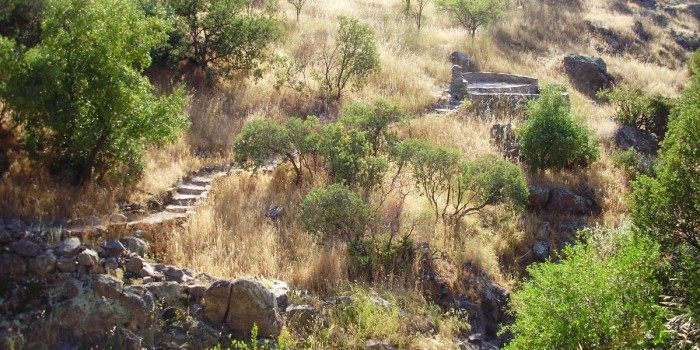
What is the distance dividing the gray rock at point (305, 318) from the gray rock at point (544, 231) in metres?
5.49

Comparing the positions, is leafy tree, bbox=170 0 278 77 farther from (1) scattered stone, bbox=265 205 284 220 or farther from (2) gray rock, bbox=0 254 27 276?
(2) gray rock, bbox=0 254 27 276

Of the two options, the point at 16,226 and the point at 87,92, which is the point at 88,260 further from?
the point at 87,92

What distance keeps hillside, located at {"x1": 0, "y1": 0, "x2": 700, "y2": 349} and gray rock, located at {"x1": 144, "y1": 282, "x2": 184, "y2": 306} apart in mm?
28

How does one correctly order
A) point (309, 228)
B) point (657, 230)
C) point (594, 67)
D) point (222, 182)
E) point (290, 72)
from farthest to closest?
1. point (594, 67)
2. point (290, 72)
3. point (222, 182)
4. point (309, 228)
5. point (657, 230)

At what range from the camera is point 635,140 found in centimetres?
1509

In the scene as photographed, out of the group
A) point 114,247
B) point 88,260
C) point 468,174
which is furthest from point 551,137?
point 88,260

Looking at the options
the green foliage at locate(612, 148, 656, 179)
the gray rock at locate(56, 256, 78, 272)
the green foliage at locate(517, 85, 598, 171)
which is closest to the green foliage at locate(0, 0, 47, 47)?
the gray rock at locate(56, 256, 78, 272)

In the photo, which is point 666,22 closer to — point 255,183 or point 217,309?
point 255,183

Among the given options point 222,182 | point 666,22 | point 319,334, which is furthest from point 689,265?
point 666,22

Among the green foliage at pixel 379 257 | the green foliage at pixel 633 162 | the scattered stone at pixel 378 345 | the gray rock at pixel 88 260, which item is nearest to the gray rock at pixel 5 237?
the gray rock at pixel 88 260

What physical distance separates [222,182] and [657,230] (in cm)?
724

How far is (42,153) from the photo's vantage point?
941cm

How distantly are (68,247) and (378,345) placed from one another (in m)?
4.17

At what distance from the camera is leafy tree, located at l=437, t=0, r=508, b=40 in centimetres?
2177
